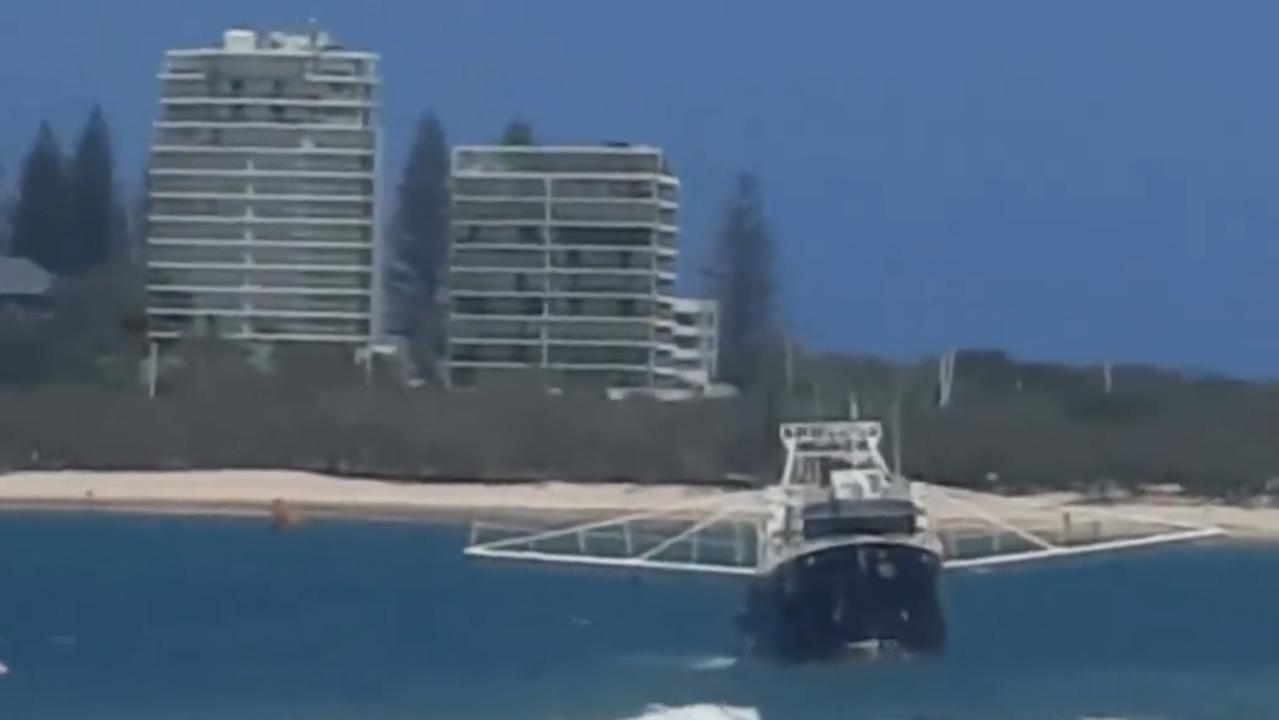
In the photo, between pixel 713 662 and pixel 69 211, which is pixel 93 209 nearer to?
pixel 69 211

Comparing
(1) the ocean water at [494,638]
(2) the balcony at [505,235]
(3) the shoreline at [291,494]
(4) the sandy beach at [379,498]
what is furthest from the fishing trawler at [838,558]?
(2) the balcony at [505,235]

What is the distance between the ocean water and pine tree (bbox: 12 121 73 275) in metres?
39.1

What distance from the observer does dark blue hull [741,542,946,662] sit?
2281 inches

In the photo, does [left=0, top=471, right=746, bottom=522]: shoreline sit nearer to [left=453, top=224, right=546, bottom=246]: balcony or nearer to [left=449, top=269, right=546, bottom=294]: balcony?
[left=449, top=269, right=546, bottom=294]: balcony

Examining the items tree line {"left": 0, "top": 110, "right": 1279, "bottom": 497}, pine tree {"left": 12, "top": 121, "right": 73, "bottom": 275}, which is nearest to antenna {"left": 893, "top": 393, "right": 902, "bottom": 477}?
tree line {"left": 0, "top": 110, "right": 1279, "bottom": 497}

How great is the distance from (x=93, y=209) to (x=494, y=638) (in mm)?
79084

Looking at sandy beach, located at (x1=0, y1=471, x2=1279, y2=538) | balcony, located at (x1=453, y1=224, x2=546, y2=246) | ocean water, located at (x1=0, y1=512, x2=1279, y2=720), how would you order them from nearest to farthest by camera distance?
ocean water, located at (x1=0, y1=512, x2=1279, y2=720)
sandy beach, located at (x1=0, y1=471, x2=1279, y2=538)
balcony, located at (x1=453, y1=224, x2=546, y2=246)

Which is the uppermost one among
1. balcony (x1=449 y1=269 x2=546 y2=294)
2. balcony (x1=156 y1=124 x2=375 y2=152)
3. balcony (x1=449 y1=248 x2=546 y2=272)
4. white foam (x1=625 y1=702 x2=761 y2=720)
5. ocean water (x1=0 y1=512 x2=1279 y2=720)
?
balcony (x1=156 y1=124 x2=375 y2=152)

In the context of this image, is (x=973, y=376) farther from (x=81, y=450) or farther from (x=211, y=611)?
(x=211, y=611)

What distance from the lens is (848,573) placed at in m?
57.9

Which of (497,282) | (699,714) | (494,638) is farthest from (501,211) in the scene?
(699,714)

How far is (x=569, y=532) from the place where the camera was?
7250 centimetres

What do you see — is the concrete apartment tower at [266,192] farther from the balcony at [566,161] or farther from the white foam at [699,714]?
the white foam at [699,714]

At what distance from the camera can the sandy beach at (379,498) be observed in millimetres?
104125
